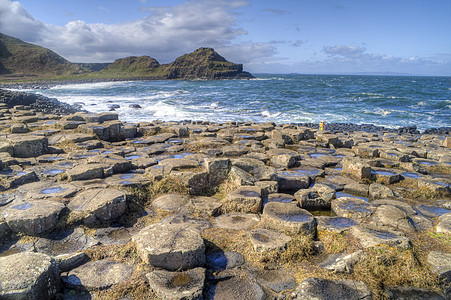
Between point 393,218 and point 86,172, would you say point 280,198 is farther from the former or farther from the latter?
point 86,172

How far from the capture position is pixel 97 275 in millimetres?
3664

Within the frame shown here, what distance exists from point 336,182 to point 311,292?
428cm

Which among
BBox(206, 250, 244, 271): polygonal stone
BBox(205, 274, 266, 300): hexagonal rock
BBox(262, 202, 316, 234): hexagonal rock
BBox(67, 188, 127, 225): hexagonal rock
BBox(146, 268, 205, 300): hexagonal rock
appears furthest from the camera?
BBox(67, 188, 127, 225): hexagonal rock

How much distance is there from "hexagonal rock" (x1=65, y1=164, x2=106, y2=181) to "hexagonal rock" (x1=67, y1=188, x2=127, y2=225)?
1.05 metres

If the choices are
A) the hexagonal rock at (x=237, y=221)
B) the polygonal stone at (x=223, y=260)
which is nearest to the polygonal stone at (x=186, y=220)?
the hexagonal rock at (x=237, y=221)

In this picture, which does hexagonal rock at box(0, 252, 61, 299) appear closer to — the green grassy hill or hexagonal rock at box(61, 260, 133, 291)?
hexagonal rock at box(61, 260, 133, 291)

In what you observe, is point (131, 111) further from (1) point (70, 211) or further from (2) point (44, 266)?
(2) point (44, 266)

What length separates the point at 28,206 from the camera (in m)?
4.89

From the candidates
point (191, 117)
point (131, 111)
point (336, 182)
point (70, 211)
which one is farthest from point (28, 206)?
point (131, 111)

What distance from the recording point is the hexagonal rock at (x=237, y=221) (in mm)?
4941

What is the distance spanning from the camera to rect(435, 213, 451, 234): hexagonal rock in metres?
4.67

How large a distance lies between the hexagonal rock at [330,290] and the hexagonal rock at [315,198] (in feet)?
7.96

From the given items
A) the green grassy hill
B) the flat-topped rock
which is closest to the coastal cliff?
the green grassy hill

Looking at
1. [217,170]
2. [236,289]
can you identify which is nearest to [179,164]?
[217,170]
